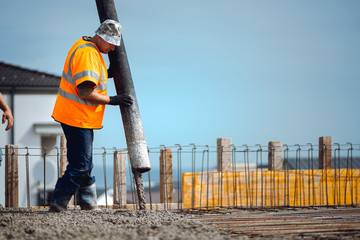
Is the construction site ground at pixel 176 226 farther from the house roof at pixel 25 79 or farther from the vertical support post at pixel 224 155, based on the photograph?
the house roof at pixel 25 79

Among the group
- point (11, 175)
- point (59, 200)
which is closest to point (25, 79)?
point (11, 175)

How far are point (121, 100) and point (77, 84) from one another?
1.68 ft

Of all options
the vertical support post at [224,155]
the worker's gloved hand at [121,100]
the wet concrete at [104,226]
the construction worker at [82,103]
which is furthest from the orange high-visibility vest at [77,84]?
the vertical support post at [224,155]

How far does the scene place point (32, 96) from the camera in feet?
67.9

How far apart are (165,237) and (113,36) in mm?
2218

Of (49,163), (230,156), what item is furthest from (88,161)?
(49,163)

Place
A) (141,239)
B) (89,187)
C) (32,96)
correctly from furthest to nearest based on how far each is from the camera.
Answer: (32,96) < (89,187) < (141,239)

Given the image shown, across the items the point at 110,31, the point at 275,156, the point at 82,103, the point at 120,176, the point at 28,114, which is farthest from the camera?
the point at 28,114

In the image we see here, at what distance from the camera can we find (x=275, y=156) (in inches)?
323

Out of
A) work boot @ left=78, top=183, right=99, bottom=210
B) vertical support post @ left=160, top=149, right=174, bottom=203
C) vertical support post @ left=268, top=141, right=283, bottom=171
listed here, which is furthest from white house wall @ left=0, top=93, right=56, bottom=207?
work boot @ left=78, top=183, right=99, bottom=210

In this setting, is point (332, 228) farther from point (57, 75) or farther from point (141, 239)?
point (57, 75)

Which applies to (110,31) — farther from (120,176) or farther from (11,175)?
(11,175)

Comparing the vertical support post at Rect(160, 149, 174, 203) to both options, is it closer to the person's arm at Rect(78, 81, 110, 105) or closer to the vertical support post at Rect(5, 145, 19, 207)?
the vertical support post at Rect(5, 145, 19, 207)

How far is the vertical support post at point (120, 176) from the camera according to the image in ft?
24.5
